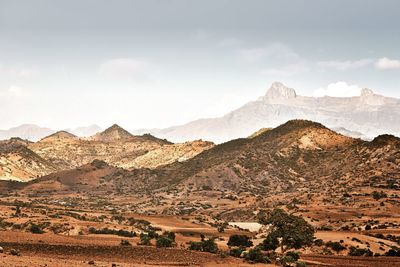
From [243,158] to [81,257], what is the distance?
14742cm

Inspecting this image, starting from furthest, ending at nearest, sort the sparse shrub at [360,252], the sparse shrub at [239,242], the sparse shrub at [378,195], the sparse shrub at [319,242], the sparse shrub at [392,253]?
1. the sparse shrub at [378,195]
2. the sparse shrub at [239,242]
3. the sparse shrub at [319,242]
4. the sparse shrub at [360,252]
5. the sparse shrub at [392,253]

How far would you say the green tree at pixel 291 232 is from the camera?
2240 inches

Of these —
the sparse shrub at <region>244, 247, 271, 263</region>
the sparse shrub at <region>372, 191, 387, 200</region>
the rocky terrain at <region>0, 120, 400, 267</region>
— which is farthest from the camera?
the sparse shrub at <region>372, 191, 387, 200</region>

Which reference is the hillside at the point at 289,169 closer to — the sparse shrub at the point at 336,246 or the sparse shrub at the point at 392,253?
the sparse shrub at the point at 336,246

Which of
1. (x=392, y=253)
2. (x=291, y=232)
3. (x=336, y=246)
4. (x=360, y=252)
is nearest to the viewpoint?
(x=392, y=253)

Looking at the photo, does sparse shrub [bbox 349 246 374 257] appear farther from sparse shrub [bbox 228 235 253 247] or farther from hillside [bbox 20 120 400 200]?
hillside [bbox 20 120 400 200]

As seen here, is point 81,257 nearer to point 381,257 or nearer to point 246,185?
point 381,257

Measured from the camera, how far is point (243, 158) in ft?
603

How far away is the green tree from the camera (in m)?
56.9

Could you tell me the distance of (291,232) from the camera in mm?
57281

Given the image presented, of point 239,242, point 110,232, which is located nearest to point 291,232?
point 239,242

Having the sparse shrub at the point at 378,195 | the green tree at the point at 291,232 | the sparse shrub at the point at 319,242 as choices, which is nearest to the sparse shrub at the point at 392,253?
the sparse shrub at the point at 319,242

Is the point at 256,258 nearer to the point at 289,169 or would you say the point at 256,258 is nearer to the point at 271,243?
the point at 271,243

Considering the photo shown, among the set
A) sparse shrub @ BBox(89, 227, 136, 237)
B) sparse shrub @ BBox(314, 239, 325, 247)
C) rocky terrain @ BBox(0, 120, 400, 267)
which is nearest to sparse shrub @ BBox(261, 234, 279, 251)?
rocky terrain @ BBox(0, 120, 400, 267)
